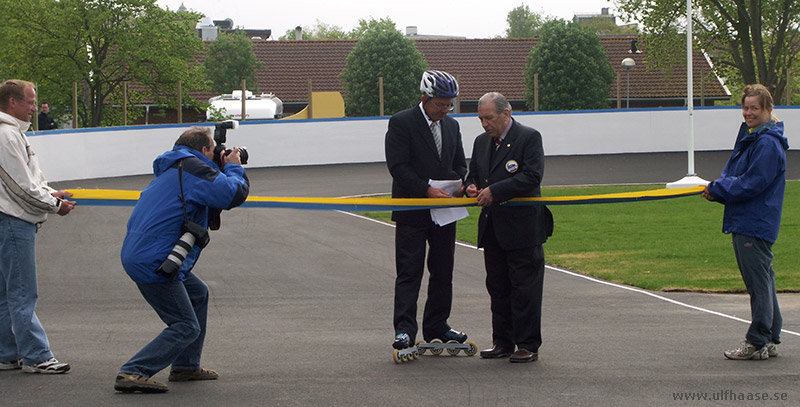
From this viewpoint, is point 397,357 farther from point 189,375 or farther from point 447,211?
point 189,375

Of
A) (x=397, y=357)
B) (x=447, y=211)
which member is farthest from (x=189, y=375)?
(x=447, y=211)

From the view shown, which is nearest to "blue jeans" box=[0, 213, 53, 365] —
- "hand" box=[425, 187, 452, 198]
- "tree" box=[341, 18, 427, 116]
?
"hand" box=[425, 187, 452, 198]

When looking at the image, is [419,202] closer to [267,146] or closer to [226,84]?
[267,146]

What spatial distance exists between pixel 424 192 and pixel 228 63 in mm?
43302

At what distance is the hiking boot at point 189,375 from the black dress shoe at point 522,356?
79.8 inches

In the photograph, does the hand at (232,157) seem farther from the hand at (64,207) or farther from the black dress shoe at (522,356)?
the black dress shoe at (522,356)

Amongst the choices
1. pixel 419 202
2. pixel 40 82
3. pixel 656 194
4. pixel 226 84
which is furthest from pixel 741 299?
pixel 226 84

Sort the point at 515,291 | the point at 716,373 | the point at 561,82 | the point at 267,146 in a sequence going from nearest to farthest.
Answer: the point at 716,373 < the point at 515,291 < the point at 267,146 < the point at 561,82

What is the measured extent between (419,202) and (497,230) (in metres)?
0.59

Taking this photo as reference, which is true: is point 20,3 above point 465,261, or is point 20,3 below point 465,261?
above

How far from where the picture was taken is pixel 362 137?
3105cm

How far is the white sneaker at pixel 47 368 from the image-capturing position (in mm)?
6090

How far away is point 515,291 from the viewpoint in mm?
6594

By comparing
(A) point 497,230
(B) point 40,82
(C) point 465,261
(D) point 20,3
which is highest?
(D) point 20,3
